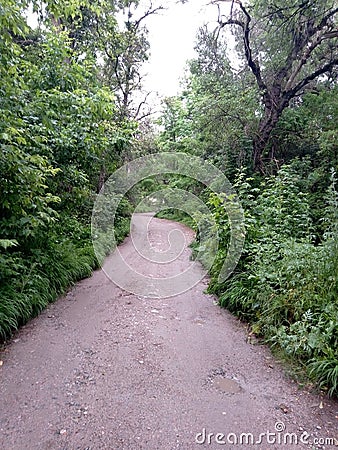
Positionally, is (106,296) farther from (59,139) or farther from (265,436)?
(265,436)

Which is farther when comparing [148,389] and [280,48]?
[280,48]

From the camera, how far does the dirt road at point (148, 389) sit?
2154 mm

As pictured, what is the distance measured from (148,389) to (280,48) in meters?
8.60

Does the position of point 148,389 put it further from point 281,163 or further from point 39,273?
point 281,163

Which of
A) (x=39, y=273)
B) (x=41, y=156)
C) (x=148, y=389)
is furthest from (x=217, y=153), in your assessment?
(x=148, y=389)

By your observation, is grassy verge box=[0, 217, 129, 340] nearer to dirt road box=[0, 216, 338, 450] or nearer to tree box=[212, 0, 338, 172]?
dirt road box=[0, 216, 338, 450]

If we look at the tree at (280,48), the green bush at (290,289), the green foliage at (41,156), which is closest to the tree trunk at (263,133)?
the tree at (280,48)

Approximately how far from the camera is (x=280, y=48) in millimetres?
8203

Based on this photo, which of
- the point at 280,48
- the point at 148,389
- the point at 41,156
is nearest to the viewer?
the point at 148,389

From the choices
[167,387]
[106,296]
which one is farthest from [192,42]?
[167,387]

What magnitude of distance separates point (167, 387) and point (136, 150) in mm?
9283

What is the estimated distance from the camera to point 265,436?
2.20 meters

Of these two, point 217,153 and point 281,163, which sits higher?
point 217,153

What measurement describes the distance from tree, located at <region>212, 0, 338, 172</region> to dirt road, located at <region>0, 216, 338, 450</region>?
6.39 metres
